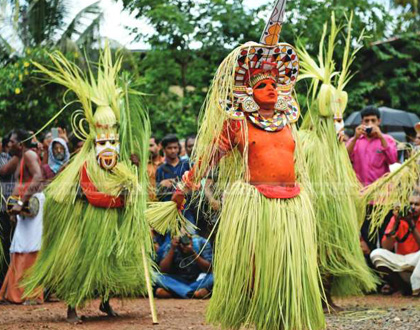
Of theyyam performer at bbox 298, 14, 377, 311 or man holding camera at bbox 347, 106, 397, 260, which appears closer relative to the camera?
theyyam performer at bbox 298, 14, 377, 311

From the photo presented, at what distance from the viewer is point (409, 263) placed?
7.24 meters

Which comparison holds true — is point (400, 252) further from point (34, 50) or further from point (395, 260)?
point (34, 50)

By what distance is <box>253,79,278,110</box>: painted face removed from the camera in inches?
183

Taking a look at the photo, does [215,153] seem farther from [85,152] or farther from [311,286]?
[85,152]

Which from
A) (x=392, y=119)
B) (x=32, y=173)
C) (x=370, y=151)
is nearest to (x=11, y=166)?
(x=32, y=173)

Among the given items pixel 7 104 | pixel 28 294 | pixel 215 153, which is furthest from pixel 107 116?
pixel 7 104

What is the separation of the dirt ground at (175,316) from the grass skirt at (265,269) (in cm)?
111

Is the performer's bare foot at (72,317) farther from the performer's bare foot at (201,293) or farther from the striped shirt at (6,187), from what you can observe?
the performer's bare foot at (201,293)

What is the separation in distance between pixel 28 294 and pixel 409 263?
3121 millimetres

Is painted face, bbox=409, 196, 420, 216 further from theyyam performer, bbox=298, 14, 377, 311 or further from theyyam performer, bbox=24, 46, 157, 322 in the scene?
theyyam performer, bbox=24, 46, 157, 322

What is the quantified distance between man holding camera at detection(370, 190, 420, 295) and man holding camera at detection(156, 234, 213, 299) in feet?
4.84

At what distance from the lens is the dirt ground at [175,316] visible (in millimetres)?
5680

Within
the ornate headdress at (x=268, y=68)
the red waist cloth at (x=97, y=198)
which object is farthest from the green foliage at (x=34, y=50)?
the ornate headdress at (x=268, y=68)

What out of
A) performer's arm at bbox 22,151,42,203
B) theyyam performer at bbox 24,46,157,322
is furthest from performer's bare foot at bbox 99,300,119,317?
performer's arm at bbox 22,151,42,203
